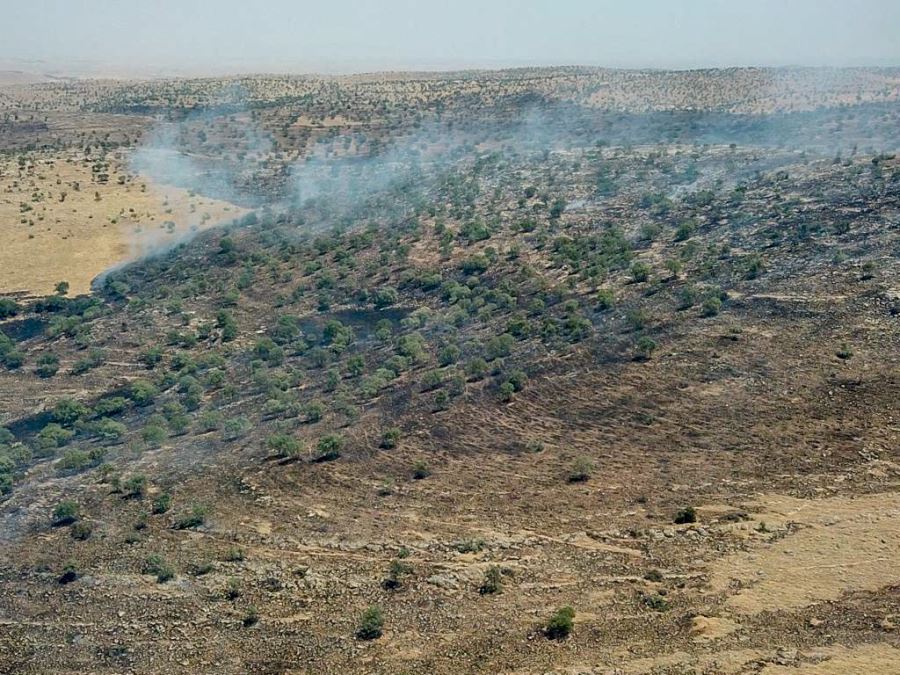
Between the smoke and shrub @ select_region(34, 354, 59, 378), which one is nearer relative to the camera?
shrub @ select_region(34, 354, 59, 378)

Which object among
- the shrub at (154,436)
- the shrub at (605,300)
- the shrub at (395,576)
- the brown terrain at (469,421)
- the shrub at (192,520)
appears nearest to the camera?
the brown terrain at (469,421)

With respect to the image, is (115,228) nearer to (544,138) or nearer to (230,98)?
(544,138)

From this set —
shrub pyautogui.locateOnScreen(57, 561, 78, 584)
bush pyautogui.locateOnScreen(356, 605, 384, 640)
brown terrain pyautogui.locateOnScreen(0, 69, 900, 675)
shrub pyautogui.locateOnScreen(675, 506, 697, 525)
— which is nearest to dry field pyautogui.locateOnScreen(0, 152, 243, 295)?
brown terrain pyautogui.locateOnScreen(0, 69, 900, 675)

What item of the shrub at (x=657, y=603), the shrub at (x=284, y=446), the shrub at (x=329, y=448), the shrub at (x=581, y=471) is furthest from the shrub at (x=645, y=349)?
the shrub at (x=657, y=603)

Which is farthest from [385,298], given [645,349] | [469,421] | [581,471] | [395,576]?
[395,576]

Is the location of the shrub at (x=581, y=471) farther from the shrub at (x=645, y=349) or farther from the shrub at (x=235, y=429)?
the shrub at (x=235, y=429)

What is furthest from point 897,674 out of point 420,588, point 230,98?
point 230,98

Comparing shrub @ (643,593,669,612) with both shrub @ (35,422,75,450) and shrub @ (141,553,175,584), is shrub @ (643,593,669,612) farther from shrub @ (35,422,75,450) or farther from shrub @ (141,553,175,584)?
shrub @ (35,422,75,450)
